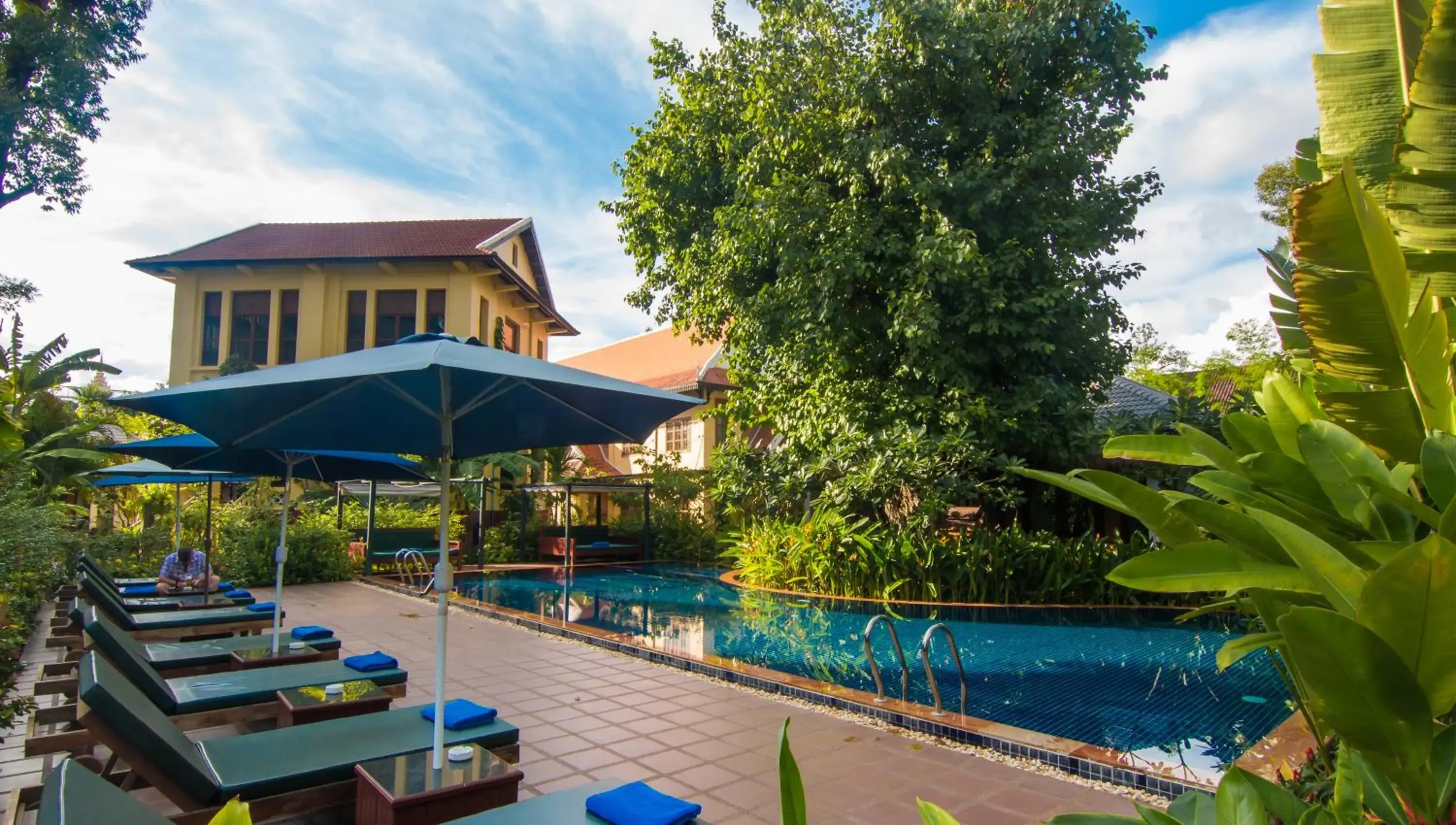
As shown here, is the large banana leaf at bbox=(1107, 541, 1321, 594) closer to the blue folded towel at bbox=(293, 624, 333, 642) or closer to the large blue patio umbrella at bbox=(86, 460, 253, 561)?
the blue folded towel at bbox=(293, 624, 333, 642)

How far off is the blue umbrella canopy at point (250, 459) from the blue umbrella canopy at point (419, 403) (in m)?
1.92

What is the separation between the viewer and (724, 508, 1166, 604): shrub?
12.6m

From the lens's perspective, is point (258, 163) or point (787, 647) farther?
point (787, 647)

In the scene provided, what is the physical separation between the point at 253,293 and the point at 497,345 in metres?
7.94

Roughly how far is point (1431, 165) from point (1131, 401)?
68.0 feet

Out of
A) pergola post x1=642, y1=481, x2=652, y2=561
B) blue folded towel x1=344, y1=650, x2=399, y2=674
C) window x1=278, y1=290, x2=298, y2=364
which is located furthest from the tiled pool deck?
window x1=278, y1=290, x2=298, y2=364

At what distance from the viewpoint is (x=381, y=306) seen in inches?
935

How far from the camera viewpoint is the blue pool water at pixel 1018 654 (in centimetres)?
663

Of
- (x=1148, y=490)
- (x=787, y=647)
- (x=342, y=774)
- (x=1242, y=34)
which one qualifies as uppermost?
(x=1242, y=34)

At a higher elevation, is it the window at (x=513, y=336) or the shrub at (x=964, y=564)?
the window at (x=513, y=336)

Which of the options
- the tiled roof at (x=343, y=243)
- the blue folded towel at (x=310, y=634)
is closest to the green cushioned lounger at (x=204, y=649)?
the blue folded towel at (x=310, y=634)

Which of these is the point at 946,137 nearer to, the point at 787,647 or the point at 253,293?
the point at 787,647

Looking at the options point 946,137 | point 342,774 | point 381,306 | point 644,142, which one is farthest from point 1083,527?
point 381,306

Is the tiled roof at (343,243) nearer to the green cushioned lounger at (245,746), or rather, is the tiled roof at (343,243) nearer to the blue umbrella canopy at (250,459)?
the blue umbrella canopy at (250,459)
